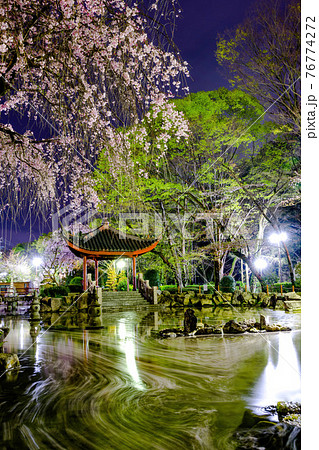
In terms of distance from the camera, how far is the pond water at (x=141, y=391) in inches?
111

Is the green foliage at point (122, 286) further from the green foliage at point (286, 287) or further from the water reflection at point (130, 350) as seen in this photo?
the water reflection at point (130, 350)

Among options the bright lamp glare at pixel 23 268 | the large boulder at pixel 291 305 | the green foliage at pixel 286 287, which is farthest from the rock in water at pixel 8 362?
the bright lamp glare at pixel 23 268

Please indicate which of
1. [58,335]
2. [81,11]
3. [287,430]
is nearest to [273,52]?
[81,11]

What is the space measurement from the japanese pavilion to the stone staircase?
2.62 feet

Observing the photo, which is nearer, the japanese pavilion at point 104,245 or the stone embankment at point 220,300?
the stone embankment at point 220,300

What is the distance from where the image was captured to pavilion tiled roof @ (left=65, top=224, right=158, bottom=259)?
19.1m

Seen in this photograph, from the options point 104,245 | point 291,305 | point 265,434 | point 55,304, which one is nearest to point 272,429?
point 265,434

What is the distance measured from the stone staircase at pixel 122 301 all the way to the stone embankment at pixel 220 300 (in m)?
1.26

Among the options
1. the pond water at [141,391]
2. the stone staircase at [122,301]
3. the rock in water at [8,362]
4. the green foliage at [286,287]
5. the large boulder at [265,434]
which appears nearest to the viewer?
the large boulder at [265,434]

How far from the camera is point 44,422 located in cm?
313

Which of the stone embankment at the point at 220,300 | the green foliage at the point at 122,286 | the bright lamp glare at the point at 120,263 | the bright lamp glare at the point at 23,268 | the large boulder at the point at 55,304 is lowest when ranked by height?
the stone embankment at the point at 220,300

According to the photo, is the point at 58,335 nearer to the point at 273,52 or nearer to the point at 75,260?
the point at 273,52

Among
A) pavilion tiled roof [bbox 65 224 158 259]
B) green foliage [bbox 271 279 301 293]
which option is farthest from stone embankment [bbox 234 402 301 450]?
pavilion tiled roof [bbox 65 224 158 259]

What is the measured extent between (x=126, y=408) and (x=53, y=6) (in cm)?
512
